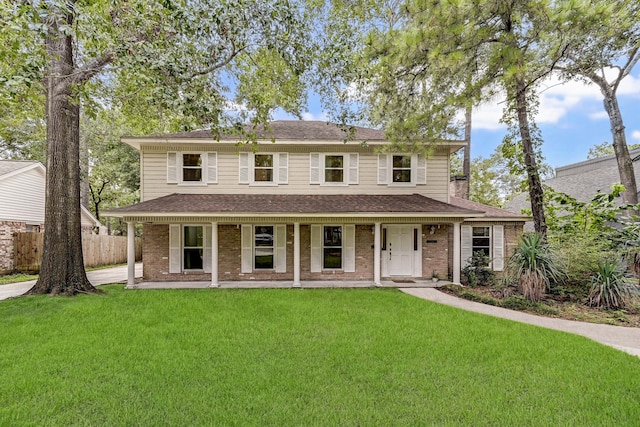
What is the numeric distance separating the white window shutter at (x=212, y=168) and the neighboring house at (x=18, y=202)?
9.20m

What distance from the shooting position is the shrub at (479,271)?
1043 centimetres

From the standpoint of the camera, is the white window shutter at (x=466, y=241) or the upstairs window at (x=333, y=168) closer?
the upstairs window at (x=333, y=168)

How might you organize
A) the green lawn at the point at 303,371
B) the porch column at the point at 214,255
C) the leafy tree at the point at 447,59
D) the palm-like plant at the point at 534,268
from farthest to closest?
the porch column at the point at 214,255
the palm-like plant at the point at 534,268
the leafy tree at the point at 447,59
the green lawn at the point at 303,371

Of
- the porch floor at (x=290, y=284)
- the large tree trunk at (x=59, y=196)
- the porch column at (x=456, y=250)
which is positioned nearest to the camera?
the large tree trunk at (x=59, y=196)

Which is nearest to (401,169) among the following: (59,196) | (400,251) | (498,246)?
(400,251)

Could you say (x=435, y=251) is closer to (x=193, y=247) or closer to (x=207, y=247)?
(x=207, y=247)

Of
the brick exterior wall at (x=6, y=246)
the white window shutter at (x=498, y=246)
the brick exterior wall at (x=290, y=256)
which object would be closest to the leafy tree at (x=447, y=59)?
the brick exterior wall at (x=290, y=256)

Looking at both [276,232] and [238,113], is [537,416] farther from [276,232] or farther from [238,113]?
[276,232]

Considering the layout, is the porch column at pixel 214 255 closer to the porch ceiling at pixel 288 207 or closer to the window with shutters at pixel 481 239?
the porch ceiling at pixel 288 207

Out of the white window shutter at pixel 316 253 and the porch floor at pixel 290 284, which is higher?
the white window shutter at pixel 316 253

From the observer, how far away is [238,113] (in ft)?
22.7

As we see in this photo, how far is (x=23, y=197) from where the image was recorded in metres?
13.8

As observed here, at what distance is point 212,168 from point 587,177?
18.7 m

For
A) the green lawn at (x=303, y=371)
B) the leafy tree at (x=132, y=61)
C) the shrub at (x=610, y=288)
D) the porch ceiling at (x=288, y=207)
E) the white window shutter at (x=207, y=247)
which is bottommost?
the green lawn at (x=303, y=371)
